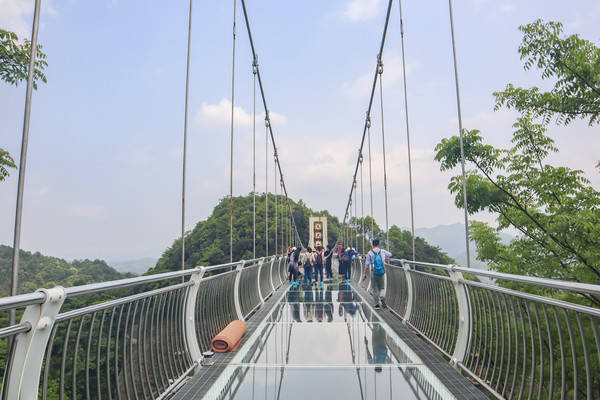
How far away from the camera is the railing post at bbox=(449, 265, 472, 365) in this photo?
377 centimetres

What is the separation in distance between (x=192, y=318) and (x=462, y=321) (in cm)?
271

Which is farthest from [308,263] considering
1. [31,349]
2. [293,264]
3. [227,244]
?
[227,244]

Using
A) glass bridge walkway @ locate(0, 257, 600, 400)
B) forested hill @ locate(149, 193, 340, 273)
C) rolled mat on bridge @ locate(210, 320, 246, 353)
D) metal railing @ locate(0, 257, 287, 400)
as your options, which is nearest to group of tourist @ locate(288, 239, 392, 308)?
glass bridge walkway @ locate(0, 257, 600, 400)

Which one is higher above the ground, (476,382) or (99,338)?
(99,338)

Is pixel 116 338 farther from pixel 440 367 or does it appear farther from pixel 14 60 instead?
pixel 14 60

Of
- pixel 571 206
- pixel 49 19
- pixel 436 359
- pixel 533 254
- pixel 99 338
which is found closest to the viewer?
pixel 99 338

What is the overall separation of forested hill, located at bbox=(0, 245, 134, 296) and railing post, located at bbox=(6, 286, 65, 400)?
2574 centimetres

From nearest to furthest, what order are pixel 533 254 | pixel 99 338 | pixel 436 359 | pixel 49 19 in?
pixel 99 338 → pixel 436 359 → pixel 49 19 → pixel 533 254

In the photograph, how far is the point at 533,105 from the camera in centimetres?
1006

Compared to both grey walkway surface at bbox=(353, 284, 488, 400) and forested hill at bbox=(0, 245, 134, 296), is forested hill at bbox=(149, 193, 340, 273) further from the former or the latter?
grey walkway surface at bbox=(353, 284, 488, 400)

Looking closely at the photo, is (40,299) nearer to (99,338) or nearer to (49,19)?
(99,338)

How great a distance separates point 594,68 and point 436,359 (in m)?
7.52

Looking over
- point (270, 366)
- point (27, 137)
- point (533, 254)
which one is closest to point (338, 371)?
point (270, 366)

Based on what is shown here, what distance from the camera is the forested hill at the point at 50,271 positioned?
1013 inches
